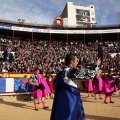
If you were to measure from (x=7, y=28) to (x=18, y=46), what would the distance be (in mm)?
3402

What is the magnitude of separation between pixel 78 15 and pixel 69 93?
56307 mm

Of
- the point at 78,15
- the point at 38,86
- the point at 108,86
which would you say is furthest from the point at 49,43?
the point at 78,15

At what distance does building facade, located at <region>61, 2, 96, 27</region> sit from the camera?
54281 millimetres

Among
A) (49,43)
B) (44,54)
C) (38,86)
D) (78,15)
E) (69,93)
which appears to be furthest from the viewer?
(78,15)

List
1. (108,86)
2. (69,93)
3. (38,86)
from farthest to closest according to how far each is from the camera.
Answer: (108,86) < (38,86) < (69,93)

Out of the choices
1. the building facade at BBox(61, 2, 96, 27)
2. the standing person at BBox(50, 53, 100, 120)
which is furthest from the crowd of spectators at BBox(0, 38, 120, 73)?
the building facade at BBox(61, 2, 96, 27)

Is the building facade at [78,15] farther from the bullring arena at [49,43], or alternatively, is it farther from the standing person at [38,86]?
the standing person at [38,86]

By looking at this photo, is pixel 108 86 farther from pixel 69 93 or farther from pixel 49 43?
pixel 49 43

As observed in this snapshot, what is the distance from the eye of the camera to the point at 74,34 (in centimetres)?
2931

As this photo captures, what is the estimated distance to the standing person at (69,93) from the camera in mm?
3548

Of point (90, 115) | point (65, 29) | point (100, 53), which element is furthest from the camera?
point (65, 29)

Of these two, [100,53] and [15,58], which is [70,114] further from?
[15,58]

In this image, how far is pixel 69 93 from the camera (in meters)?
3.66

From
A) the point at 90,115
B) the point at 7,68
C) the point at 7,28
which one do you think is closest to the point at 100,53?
the point at 90,115
